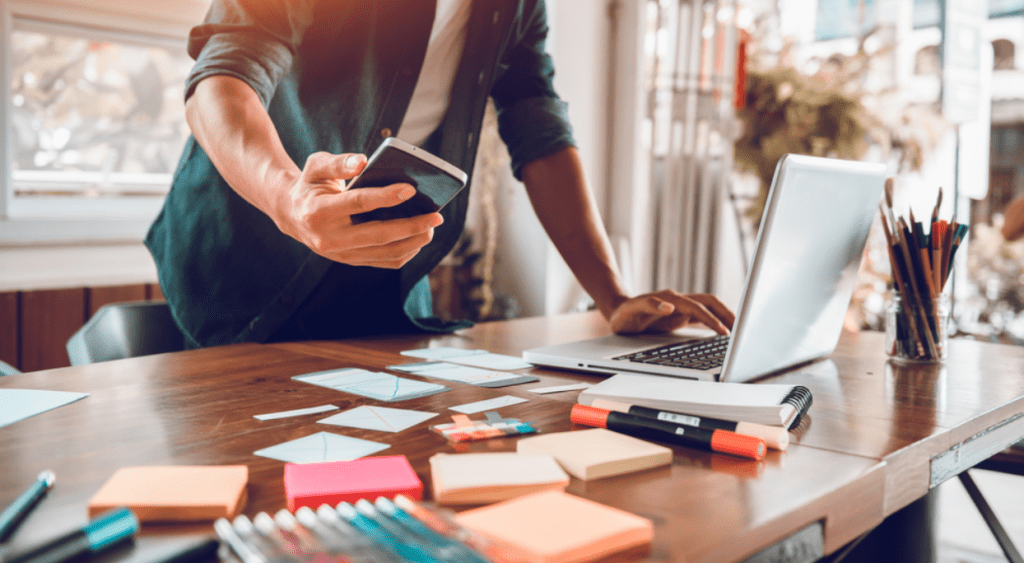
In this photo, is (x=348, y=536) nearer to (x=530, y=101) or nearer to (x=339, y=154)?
(x=339, y=154)

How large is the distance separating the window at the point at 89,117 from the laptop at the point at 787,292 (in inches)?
81.9

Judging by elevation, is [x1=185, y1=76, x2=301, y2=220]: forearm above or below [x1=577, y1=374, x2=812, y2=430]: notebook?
above

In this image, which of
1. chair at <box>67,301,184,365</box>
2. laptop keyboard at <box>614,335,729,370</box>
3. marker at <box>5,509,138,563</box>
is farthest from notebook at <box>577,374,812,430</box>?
chair at <box>67,301,184,365</box>

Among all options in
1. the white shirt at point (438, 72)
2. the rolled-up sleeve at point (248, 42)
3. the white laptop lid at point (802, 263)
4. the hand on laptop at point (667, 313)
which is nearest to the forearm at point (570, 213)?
the hand on laptop at point (667, 313)

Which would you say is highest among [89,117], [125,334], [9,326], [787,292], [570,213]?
[89,117]

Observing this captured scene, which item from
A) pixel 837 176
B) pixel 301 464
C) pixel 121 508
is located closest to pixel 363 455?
pixel 301 464

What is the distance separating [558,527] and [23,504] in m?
0.32

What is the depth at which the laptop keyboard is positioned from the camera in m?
0.94

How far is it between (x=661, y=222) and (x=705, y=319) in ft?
8.46

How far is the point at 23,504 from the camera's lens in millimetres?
448

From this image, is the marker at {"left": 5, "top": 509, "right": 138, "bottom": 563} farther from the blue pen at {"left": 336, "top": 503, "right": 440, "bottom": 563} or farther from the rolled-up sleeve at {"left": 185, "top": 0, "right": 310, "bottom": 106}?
the rolled-up sleeve at {"left": 185, "top": 0, "right": 310, "bottom": 106}

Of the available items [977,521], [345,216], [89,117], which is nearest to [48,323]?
[89,117]

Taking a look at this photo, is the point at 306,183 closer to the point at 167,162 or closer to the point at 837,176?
the point at 837,176

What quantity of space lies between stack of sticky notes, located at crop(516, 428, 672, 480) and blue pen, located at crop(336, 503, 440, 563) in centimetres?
17
